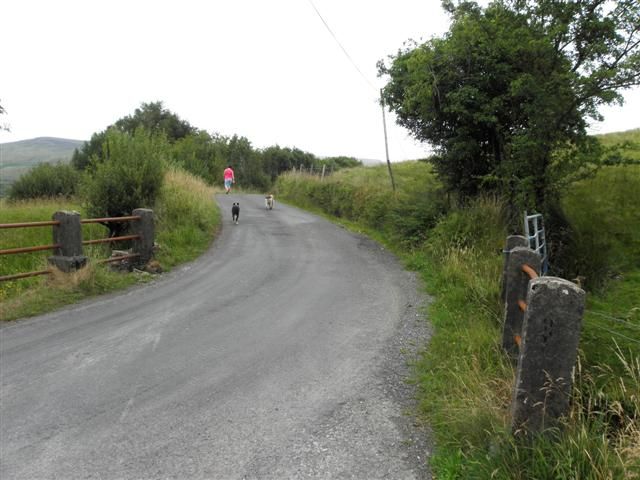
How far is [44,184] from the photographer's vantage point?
23.6 meters

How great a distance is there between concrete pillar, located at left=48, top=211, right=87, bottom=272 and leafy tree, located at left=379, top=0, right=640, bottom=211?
873cm

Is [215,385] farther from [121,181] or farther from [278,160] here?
[278,160]

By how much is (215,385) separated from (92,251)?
5.87m

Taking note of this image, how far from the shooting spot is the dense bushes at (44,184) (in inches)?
914

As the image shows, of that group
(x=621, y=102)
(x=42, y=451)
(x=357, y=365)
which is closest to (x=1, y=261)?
(x=42, y=451)

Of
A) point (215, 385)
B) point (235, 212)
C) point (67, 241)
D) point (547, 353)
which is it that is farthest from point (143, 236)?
point (547, 353)

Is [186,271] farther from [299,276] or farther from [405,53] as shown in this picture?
[405,53]

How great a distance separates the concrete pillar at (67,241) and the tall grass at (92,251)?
22cm

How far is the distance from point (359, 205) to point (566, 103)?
9724 millimetres

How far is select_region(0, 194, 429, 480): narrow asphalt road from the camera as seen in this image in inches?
124

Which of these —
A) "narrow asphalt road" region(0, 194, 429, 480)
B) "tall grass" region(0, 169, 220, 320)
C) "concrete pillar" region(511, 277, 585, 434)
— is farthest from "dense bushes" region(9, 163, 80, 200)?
"concrete pillar" region(511, 277, 585, 434)

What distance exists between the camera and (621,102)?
840cm

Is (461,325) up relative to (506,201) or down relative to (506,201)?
down

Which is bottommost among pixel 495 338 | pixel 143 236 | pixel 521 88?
pixel 495 338
